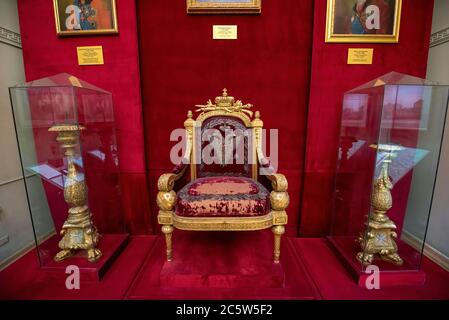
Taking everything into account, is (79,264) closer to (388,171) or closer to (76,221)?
(76,221)

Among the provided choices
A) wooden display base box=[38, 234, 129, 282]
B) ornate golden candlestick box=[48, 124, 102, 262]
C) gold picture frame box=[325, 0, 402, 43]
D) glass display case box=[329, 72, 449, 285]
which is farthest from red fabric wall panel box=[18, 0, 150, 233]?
glass display case box=[329, 72, 449, 285]

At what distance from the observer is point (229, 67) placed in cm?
219

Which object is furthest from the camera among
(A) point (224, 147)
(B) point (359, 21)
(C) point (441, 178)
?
(A) point (224, 147)

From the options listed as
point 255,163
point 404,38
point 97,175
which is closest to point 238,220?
point 255,163

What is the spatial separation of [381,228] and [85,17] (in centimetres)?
303

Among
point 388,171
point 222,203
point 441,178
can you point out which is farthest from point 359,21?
point 222,203

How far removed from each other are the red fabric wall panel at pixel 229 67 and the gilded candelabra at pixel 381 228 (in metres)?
0.74

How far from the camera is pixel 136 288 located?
5.42 ft

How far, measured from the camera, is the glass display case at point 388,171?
1676mm

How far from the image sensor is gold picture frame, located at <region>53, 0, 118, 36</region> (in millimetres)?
2053

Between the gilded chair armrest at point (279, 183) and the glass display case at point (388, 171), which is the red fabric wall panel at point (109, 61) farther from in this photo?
the glass display case at point (388, 171)

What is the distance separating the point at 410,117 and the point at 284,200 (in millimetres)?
1243

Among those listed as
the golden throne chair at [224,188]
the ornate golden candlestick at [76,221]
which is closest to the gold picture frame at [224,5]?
the golden throne chair at [224,188]

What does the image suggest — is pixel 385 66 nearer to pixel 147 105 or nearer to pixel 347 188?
pixel 347 188
